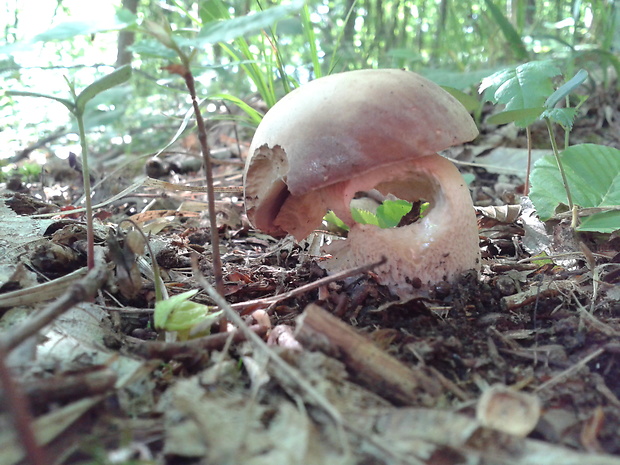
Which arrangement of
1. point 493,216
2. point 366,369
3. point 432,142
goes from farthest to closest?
point 493,216
point 432,142
point 366,369

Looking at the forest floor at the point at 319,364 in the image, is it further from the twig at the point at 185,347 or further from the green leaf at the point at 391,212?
the green leaf at the point at 391,212

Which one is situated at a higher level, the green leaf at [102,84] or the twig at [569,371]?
the green leaf at [102,84]

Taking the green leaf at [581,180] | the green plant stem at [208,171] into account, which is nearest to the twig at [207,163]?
the green plant stem at [208,171]

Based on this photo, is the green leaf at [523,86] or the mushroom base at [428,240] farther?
the green leaf at [523,86]

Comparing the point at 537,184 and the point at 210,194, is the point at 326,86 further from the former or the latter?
the point at 537,184

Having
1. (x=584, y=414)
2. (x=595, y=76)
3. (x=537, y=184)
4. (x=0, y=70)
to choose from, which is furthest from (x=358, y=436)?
(x=595, y=76)

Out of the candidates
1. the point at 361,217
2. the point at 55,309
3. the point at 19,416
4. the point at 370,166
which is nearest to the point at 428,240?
the point at 361,217

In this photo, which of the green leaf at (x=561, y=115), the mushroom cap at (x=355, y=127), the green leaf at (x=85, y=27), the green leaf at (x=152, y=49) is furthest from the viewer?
the green leaf at (x=561, y=115)
